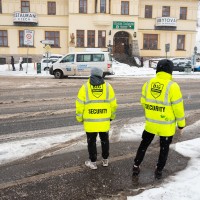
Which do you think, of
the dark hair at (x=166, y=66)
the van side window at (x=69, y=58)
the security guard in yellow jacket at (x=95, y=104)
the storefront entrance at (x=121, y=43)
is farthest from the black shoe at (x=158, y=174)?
the storefront entrance at (x=121, y=43)

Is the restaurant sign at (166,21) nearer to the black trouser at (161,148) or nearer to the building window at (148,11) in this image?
the building window at (148,11)

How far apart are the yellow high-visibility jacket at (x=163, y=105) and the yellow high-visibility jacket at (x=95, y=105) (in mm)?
623

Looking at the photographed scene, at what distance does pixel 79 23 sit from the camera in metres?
37.1

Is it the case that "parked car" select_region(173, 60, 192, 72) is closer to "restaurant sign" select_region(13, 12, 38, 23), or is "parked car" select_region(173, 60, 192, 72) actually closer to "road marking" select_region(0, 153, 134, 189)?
"restaurant sign" select_region(13, 12, 38, 23)

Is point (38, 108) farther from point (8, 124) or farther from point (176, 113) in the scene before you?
point (176, 113)

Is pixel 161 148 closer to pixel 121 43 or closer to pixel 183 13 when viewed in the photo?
pixel 121 43

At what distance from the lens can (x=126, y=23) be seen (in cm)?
3800

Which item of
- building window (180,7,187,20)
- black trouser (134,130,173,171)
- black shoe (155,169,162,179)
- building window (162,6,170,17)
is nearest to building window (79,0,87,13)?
building window (162,6,170,17)

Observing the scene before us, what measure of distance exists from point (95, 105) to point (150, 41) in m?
37.7

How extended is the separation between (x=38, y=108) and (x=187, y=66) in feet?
76.5

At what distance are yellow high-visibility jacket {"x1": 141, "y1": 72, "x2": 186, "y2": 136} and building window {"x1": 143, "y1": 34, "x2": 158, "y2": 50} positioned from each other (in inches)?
1471

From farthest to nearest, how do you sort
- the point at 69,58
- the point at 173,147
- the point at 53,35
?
the point at 53,35 → the point at 69,58 → the point at 173,147

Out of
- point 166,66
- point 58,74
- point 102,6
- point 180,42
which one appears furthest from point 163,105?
point 180,42

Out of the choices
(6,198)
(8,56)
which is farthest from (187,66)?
(6,198)
